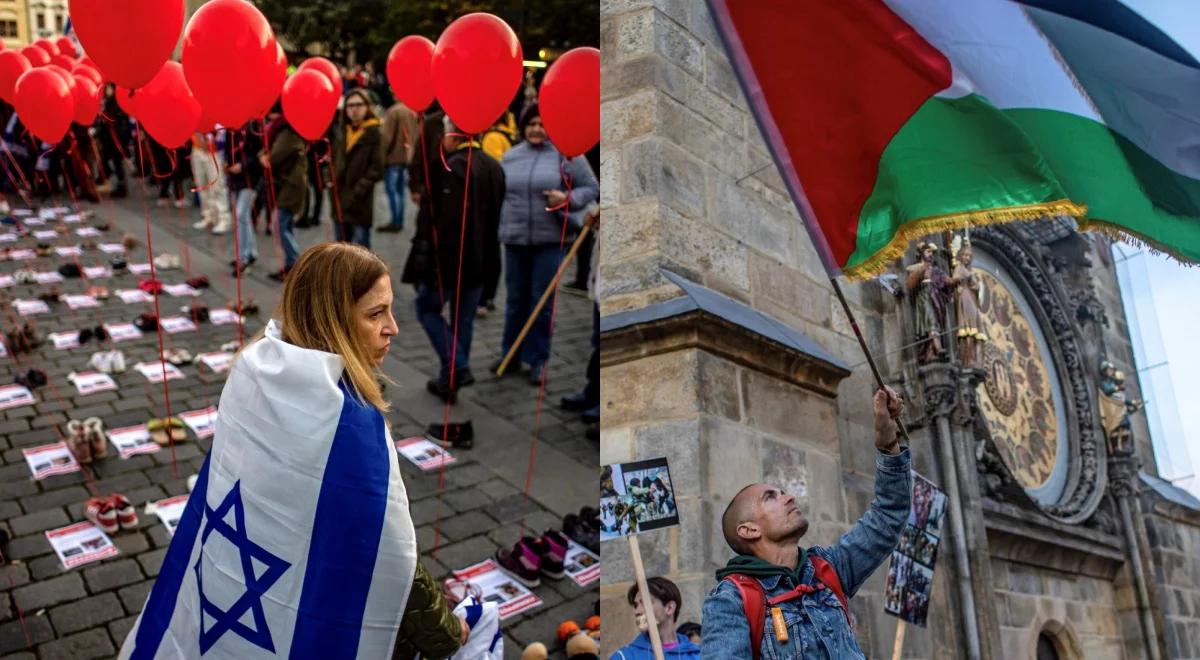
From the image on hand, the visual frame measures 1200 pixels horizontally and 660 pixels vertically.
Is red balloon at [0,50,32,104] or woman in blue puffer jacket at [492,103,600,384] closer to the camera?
woman in blue puffer jacket at [492,103,600,384]

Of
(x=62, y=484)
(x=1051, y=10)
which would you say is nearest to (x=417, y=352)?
(x=62, y=484)

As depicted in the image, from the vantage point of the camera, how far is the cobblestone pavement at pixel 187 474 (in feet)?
13.4

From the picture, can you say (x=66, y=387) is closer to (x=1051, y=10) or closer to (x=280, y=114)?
(x=280, y=114)

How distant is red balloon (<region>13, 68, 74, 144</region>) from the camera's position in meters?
6.25

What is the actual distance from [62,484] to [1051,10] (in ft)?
18.0

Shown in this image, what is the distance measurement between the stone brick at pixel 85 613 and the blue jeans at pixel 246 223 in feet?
21.6

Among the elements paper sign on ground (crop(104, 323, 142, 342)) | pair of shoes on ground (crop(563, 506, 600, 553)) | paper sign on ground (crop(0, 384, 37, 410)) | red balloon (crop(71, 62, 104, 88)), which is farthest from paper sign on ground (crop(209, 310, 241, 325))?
pair of shoes on ground (crop(563, 506, 600, 553))

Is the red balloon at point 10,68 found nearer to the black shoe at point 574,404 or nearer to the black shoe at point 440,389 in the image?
the black shoe at point 440,389

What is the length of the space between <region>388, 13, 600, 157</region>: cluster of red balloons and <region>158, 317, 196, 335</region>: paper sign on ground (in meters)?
4.71

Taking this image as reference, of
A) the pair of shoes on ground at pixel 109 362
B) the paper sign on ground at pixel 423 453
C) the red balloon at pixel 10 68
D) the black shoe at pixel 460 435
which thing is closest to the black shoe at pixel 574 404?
the black shoe at pixel 460 435

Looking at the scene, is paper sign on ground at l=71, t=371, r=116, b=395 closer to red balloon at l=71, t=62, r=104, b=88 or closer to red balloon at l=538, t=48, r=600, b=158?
red balloon at l=71, t=62, r=104, b=88

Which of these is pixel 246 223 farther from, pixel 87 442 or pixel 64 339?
pixel 87 442

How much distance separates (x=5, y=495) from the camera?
5152 mm

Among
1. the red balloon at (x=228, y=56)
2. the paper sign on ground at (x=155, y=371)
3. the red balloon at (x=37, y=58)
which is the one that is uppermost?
the red balloon at (x=37, y=58)
